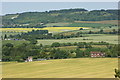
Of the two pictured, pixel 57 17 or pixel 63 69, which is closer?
pixel 63 69

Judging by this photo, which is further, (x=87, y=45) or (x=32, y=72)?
(x=87, y=45)

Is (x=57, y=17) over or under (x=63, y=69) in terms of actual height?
over

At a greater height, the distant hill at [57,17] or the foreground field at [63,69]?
the distant hill at [57,17]

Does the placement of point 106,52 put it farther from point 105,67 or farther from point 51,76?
point 51,76

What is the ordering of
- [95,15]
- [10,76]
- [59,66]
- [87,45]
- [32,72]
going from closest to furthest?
[10,76] < [32,72] < [59,66] < [87,45] < [95,15]

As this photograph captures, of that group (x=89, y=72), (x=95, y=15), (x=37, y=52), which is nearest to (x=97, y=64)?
(x=89, y=72)

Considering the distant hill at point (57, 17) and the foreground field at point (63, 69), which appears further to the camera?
the distant hill at point (57, 17)

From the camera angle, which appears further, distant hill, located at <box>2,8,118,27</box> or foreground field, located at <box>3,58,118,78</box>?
distant hill, located at <box>2,8,118,27</box>

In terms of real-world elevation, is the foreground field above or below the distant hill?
below
